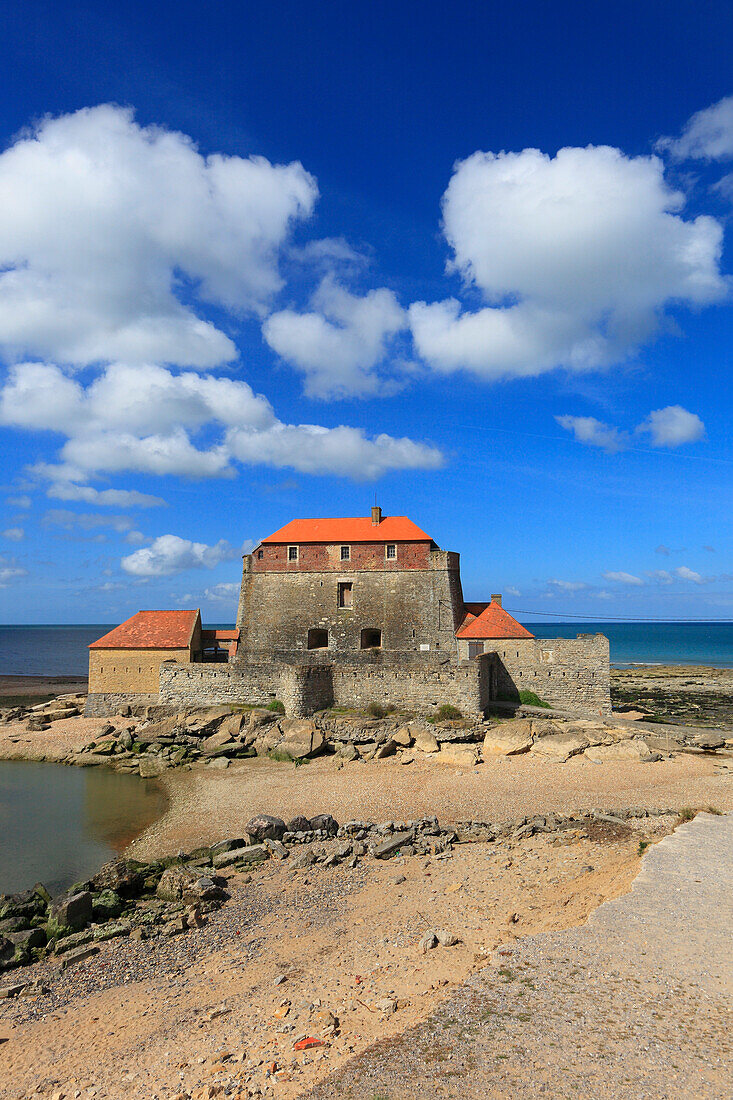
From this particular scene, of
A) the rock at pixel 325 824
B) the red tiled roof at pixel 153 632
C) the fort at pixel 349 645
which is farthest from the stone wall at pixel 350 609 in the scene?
the rock at pixel 325 824

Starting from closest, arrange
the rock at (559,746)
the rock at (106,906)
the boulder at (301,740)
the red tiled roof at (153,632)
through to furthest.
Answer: the rock at (106,906) → the rock at (559,746) → the boulder at (301,740) → the red tiled roof at (153,632)

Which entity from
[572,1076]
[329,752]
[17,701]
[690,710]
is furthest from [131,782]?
[690,710]

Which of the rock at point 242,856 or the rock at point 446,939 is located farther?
the rock at point 242,856

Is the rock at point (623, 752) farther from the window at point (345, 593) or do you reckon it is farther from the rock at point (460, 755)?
the window at point (345, 593)

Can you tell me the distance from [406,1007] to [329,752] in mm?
15674

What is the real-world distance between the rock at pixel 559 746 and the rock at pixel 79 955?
47.4 ft

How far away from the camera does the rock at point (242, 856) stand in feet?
41.9

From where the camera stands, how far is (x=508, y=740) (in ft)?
67.2

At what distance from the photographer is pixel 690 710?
35.5 meters

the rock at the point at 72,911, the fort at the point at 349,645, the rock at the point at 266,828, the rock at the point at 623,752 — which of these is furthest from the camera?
the fort at the point at 349,645

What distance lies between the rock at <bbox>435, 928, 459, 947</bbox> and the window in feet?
71.1

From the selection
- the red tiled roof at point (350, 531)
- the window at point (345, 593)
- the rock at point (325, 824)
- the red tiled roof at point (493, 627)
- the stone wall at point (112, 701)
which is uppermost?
the red tiled roof at point (350, 531)

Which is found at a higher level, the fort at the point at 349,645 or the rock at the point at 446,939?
the fort at the point at 349,645

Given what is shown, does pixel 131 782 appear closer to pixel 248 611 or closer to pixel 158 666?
pixel 158 666
